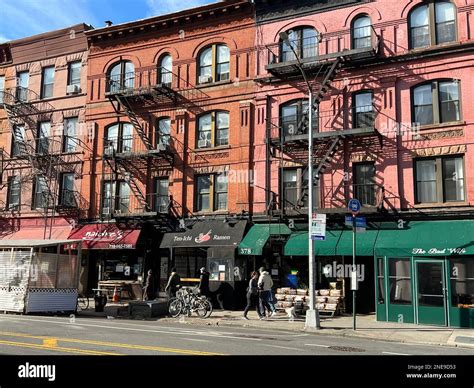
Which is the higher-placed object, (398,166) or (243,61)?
(243,61)

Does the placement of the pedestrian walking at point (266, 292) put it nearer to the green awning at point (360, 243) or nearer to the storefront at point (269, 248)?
the storefront at point (269, 248)

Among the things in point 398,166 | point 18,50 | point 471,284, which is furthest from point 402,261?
point 18,50

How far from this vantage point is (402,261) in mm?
18719

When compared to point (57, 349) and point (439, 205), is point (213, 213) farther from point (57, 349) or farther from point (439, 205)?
point (57, 349)

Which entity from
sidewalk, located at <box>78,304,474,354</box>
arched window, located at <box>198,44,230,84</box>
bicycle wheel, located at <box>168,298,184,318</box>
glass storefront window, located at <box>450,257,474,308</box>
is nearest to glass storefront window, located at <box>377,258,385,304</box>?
sidewalk, located at <box>78,304,474,354</box>

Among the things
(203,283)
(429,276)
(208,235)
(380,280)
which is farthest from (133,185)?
(429,276)

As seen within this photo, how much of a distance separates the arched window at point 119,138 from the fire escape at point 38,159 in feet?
6.24

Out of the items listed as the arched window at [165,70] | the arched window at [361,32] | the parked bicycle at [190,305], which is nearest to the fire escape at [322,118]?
the arched window at [361,32]

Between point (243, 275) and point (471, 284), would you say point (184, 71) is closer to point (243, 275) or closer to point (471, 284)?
point (243, 275)

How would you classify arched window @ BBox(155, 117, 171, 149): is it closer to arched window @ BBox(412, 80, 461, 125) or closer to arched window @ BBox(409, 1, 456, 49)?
arched window @ BBox(412, 80, 461, 125)

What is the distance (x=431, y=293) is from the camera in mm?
18016

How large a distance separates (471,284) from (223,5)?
57.4ft

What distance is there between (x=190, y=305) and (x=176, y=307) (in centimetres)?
58
